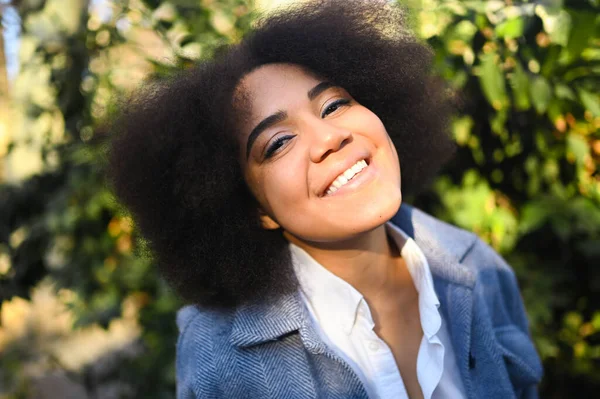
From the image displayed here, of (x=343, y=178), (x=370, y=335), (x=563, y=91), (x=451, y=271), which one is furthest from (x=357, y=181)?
(x=563, y=91)

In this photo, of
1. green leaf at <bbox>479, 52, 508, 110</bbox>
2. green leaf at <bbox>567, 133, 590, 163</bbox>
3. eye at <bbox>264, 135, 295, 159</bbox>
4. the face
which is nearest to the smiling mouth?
the face

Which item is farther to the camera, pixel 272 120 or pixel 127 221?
pixel 127 221

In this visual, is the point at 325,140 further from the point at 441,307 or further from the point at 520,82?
the point at 520,82

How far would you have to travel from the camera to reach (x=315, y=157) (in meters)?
1.56

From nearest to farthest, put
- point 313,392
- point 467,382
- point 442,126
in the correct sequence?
point 313,392, point 467,382, point 442,126

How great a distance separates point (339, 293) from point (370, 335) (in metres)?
0.15

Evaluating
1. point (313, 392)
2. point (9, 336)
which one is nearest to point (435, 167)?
point (313, 392)

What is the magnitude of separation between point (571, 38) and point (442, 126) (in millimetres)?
507

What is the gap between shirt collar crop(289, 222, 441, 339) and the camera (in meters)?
1.76

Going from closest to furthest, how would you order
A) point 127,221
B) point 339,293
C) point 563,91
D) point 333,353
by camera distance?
1. point 333,353
2. point 339,293
3. point 563,91
4. point 127,221

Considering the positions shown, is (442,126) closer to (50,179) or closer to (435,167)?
(435,167)

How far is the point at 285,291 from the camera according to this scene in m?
1.79

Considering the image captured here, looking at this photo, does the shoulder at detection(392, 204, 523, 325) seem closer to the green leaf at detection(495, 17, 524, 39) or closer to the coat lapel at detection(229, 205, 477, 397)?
Result: the coat lapel at detection(229, 205, 477, 397)

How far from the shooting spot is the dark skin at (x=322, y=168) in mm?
1555
